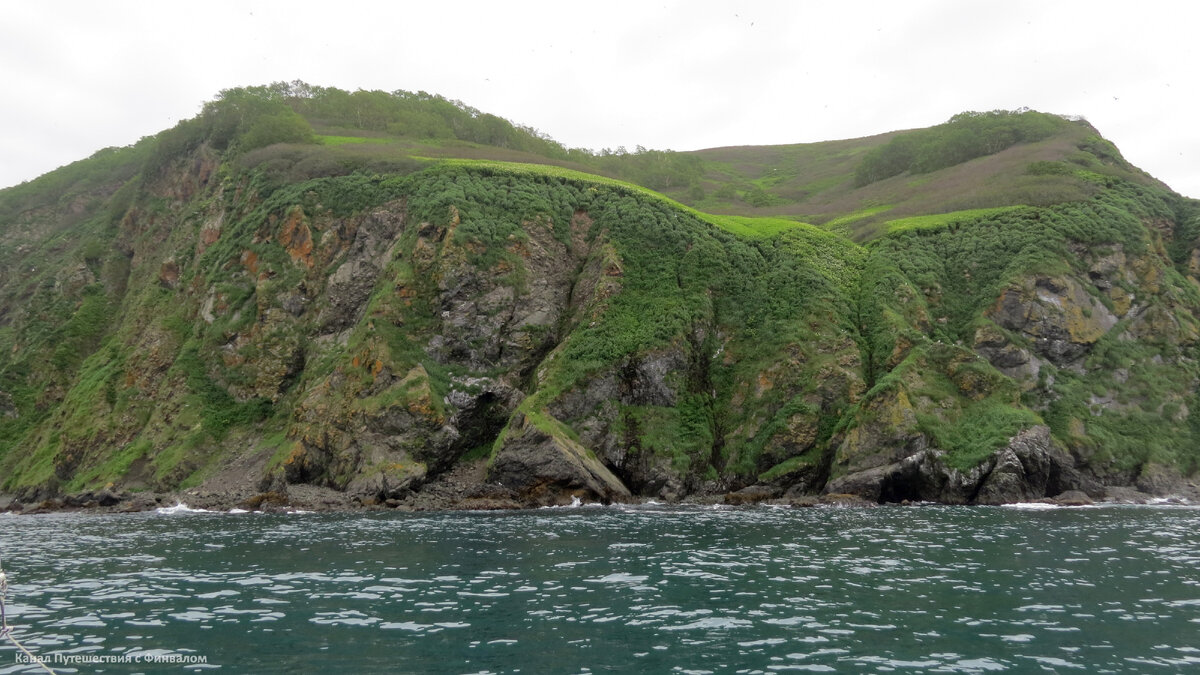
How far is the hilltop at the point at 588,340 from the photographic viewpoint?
5081 cm

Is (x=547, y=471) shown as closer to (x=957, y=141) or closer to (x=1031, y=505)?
(x=1031, y=505)

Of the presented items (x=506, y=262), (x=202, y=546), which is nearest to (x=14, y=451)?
(x=506, y=262)

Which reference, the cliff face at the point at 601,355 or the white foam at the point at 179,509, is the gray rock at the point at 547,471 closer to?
the cliff face at the point at 601,355

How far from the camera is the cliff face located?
166 feet

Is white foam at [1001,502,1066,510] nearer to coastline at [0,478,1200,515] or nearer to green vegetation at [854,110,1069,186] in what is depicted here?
coastline at [0,478,1200,515]

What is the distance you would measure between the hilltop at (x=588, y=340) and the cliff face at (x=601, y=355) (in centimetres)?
27

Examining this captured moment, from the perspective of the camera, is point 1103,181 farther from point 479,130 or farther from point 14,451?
point 14,451

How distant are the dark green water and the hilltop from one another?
16920 millimetres

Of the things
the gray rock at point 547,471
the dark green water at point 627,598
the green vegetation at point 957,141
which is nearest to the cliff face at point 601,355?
the gray rock at point 547,471

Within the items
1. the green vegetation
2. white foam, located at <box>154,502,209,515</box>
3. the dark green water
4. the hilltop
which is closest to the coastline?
white foam, located at <box>154,502,209,515</box>

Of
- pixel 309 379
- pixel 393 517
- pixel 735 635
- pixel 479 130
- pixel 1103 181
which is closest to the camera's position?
pixel 735 635

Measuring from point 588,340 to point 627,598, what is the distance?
4112 centimetres

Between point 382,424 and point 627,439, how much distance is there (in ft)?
59.1

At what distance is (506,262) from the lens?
66.2 meters
